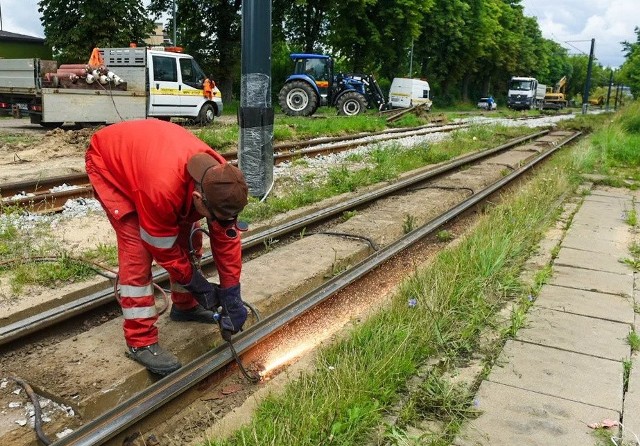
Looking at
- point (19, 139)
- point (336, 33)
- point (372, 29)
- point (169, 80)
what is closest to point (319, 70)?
point (169, 80)

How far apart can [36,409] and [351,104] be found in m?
23.0

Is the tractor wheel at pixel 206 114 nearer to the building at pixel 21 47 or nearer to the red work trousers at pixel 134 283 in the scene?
the red work trousers at pixel 134 283

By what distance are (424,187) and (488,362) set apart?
6.55 m

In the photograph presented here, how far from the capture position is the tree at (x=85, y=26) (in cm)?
2773

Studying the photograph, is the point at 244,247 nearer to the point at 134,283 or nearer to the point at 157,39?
the point at 134,283

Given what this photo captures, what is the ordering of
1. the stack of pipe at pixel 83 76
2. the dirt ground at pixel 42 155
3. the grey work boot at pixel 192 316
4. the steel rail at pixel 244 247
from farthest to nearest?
the stack of pipe at pixel 83 76 < the dirt ground at pixel 42 155 < the grey work boot at pixel 192 316 < the steel rail at pixel 244 247

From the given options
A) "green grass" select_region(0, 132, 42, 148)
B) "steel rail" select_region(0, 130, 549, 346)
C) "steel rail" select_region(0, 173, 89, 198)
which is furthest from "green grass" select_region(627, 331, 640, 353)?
"green grass" select_region(0, 132, 42, 148)

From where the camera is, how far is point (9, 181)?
8516mm

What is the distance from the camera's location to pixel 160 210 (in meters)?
3.06

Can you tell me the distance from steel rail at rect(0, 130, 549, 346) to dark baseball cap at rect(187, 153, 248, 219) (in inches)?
71.2

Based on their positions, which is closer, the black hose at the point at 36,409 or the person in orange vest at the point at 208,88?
the black hose at the point at 36,409

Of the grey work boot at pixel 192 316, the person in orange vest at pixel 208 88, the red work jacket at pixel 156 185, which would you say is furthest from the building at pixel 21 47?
the red work jacket at pixel 156 185

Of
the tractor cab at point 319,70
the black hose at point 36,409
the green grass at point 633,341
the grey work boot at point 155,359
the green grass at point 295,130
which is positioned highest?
the tractor cab at point 319,70

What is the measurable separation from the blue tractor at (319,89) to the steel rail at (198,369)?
722 inches
